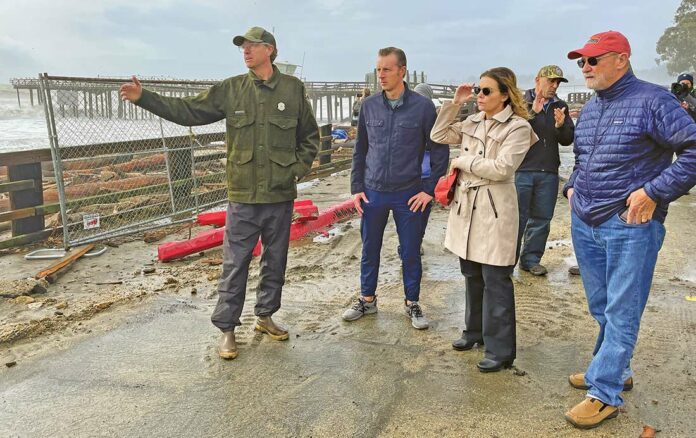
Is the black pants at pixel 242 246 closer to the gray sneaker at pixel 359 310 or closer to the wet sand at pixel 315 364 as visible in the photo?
the wet sand at pixel 315 364

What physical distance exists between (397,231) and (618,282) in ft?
5.90

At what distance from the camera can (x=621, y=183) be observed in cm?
258

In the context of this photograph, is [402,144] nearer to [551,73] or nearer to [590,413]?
[551,73]

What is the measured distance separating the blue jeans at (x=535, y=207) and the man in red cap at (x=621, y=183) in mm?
2289

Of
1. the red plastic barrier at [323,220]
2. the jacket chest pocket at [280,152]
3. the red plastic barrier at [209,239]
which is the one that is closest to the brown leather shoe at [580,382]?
the jacket chest pocket at [280,152]

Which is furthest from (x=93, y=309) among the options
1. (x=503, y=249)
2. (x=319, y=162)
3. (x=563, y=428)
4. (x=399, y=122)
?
(x=319, y=162)

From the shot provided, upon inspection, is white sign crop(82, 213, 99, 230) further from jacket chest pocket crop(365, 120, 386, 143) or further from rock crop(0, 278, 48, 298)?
jacket chest pocket crop(365, 120, 386, 143)

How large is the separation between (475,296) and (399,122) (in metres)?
1.39

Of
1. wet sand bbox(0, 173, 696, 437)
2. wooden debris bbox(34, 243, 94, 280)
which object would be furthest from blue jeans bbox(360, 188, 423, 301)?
wooden debris bbox(34, 243, 94, 280)

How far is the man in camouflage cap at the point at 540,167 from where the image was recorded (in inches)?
190

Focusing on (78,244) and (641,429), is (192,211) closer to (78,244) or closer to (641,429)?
(78,244)

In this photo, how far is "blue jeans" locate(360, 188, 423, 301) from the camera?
13.1ft

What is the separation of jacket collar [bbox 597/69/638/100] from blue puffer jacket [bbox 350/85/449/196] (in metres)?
1.38

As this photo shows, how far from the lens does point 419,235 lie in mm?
4070
